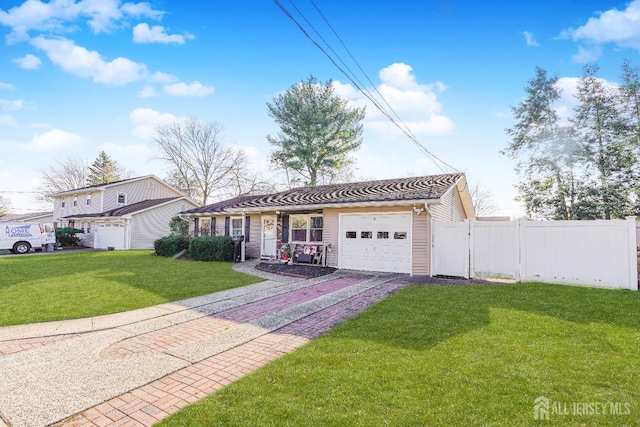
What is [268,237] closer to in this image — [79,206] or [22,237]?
[22,237]

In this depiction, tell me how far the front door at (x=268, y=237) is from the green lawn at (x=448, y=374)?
33.5ft

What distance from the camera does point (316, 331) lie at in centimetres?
529

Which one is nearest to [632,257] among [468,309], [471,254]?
[471,254]

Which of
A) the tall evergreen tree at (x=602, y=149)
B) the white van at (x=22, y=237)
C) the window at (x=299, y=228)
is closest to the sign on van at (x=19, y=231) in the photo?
the white van at (x=22, y=237)

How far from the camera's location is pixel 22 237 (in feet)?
66.8

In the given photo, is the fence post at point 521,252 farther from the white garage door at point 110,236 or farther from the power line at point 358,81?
the white garage door at point 110,236

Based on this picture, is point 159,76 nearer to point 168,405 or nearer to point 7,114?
point 7,114

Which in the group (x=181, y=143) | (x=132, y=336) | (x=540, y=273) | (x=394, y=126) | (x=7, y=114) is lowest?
(x=132, y=336)

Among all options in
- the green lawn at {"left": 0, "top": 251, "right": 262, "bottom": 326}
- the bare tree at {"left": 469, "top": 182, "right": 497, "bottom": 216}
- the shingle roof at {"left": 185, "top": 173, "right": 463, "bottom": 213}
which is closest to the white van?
the green lawn at {"left": 0, "top": 251, "right": 262, "bottom": 326}

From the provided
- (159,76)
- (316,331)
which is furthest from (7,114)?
(316,331)

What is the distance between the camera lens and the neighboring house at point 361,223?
11.0 metres

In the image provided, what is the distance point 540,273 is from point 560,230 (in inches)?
51.9

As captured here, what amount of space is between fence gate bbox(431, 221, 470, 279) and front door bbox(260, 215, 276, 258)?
7.81 meters

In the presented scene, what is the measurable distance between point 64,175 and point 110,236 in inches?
1008
